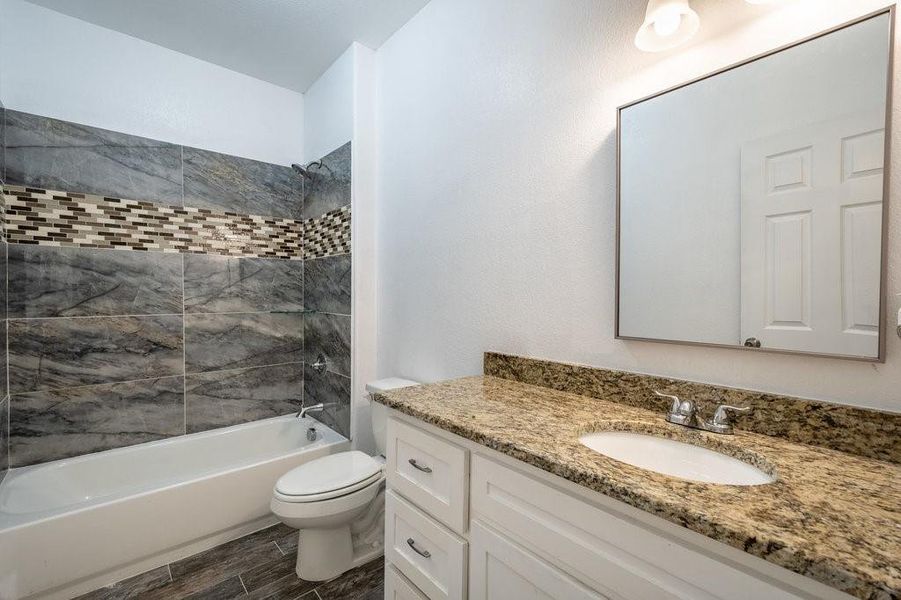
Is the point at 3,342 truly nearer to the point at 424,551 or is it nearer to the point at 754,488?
the point at 424,551

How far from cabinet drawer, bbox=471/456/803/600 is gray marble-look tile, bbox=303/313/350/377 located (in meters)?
1.61

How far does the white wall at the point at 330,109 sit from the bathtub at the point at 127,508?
188 cm

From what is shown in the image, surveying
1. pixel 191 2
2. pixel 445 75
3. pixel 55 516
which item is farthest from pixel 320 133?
pixel 55 516

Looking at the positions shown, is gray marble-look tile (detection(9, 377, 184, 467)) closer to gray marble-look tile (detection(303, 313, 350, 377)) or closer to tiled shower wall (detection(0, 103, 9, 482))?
tiled shower wall (detection(0, 103, 9, 482))

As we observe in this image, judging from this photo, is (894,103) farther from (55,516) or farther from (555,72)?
(55,516)

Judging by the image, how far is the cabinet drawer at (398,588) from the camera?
3.80ft

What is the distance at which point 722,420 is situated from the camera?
98cm

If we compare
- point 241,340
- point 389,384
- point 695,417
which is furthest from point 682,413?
point 241,340

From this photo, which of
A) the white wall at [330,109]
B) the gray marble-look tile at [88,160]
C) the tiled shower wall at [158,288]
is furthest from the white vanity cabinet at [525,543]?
the gray marble-look tile at [88,160]

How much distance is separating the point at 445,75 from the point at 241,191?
1573 millimetres

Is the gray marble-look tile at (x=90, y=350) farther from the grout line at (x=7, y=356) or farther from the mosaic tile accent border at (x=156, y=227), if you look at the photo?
the mosaic tile accent border at (x=156, y=227)

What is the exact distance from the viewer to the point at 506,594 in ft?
2.93

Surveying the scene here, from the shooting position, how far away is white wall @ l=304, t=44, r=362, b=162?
2346 millimetres

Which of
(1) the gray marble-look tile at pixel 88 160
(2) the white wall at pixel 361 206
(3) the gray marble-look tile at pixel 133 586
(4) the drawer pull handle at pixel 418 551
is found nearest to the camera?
(4) the drawer pull handle at pixel 418 551
